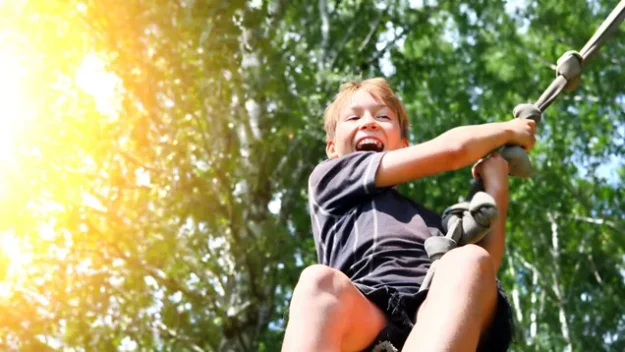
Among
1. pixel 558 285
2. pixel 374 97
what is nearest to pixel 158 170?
pixel 374 97

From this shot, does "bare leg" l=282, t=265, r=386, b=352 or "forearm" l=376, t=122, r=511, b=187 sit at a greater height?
"forearm" l=376, t=122, r=511, b=187

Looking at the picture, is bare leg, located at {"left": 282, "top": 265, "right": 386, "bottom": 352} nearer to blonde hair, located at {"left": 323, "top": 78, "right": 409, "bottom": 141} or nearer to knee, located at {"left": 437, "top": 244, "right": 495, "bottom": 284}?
knee, located at {"left": 437, "top": 244, "right": 495, "bottom": 284}

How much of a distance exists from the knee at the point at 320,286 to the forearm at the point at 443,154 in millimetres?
440

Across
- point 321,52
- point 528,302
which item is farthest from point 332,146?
point 528,302

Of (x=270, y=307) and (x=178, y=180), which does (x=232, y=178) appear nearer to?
(x=178, y=180)

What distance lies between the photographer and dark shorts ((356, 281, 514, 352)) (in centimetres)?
225

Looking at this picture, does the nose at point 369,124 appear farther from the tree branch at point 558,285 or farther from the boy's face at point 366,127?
the tree branch at point 558,285

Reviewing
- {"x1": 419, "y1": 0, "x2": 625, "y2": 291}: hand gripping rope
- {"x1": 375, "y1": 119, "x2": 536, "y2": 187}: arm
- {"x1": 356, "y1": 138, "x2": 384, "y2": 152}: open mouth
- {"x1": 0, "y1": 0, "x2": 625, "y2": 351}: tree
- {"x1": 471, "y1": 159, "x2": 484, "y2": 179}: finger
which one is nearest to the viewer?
{"x1": 419, "y1": 0, "x2": 625, "y2": 291}: hand gripping rope

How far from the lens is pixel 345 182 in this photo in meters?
2.64

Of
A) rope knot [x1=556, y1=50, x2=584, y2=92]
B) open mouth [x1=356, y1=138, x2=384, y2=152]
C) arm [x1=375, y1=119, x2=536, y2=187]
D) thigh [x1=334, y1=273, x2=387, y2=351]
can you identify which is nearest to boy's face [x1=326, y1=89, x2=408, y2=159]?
open mouth [x1=356, y1=138, x2=384, y2=152]

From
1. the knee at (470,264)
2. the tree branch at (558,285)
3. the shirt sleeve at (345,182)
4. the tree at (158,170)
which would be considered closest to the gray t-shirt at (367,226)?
the shirt sleeve at (345,182)

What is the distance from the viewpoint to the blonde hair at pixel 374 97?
2876 millimetres

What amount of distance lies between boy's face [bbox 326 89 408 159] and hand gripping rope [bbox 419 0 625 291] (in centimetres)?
34

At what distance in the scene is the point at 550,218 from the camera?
15375 mm
